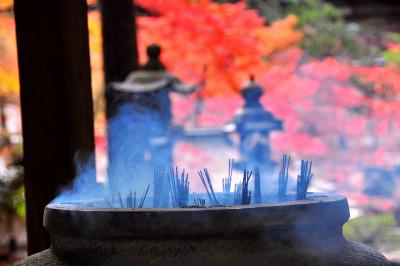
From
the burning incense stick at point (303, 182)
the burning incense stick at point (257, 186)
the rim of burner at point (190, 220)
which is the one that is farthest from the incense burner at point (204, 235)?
the burning incense stick at point (257, 186)

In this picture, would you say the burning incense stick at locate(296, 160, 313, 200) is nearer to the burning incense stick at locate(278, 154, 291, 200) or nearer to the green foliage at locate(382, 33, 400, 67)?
the burning incense stick at locate(278, 154, 291, 200)

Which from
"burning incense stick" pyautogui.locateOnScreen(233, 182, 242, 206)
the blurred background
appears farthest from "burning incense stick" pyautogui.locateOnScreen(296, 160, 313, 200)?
the blurred background

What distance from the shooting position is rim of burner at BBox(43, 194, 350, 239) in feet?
6.27

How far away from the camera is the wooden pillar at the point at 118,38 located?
28.2 feet

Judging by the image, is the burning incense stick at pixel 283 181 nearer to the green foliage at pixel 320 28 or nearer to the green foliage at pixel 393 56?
the green foliage at pixel 393 56

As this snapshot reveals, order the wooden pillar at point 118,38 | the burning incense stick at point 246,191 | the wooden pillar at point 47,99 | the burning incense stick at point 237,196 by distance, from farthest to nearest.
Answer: the wooden pillar at point 118,38 < the wooden pillar at point 47,99 < the burning incense stick at point 237,196 < the burning incense stick at point 246,191

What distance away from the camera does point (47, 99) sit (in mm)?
3512

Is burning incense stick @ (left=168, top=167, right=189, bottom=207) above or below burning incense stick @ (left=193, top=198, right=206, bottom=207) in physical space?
above

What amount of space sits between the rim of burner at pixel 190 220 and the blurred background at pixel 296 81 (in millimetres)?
7346

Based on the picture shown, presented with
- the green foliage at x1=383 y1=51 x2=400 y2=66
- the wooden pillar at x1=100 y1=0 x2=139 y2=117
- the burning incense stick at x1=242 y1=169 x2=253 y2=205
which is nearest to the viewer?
the burning incense stick at x1=242 y1=169 x2=253 y2=205

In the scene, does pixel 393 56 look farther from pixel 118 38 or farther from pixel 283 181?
pixel 283 181

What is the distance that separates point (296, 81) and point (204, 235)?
898cm

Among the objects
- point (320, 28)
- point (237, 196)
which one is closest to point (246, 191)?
point (237, 196)

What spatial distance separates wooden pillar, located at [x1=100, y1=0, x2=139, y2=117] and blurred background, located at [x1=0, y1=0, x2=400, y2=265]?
24.5 inches
